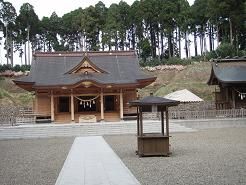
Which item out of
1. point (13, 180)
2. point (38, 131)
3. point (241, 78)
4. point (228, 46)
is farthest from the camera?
point (228, 46)

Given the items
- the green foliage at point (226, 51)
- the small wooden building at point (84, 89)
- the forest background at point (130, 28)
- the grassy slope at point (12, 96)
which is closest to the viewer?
the small wooden building at point (84, 89)

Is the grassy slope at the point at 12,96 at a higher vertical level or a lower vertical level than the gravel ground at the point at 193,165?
higher

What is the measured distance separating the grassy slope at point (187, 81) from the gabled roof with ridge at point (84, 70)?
30.1 feet

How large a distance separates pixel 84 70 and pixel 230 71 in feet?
38.7

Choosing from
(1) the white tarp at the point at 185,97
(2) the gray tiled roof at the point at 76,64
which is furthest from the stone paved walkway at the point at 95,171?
(2) the gray tiled roof at the point at 76,64

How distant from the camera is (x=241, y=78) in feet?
95.8

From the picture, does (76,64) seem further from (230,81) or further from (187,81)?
(187,81)

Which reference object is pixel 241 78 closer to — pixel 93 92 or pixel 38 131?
pixel 93 92

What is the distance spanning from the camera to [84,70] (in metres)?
30.9

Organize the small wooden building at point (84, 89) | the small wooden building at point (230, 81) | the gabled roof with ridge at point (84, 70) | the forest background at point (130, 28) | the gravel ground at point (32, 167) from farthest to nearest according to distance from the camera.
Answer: the forest background at point (130, 28)
the gabled roof with ridge at point (84, 70)
the small wooden building at point (84, 89)
the small wooden building at point (230, 81)
the gravel ground at point (32, 167)

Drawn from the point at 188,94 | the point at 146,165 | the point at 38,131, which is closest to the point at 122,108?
the point at 188,94

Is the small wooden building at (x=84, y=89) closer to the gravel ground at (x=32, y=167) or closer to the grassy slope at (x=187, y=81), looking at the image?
the grassy slope at (x=187, y=81)

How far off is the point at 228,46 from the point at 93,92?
21250 millimetres

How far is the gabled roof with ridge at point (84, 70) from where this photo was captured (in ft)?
97.2
